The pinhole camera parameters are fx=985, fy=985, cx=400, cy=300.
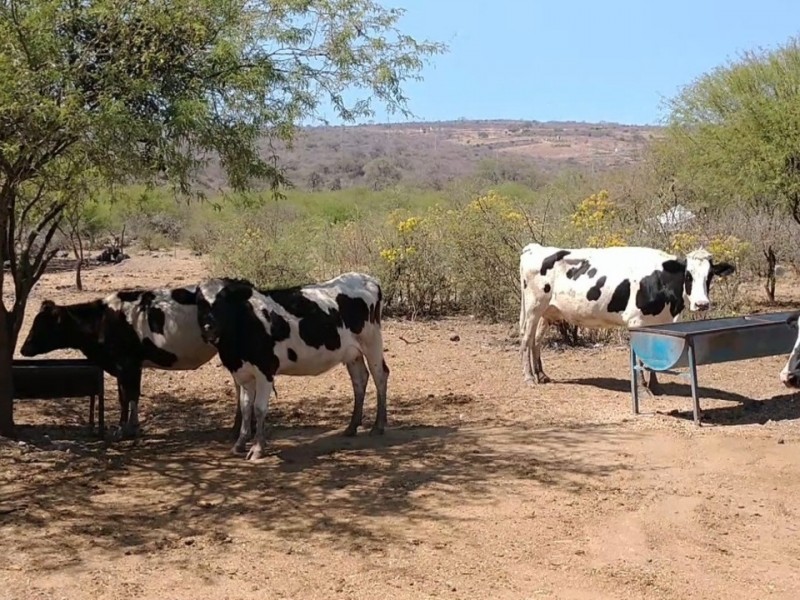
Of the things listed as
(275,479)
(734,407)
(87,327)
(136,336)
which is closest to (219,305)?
(136,336)

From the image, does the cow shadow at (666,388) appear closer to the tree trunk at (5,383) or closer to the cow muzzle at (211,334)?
the cow muzzle at (211,334)

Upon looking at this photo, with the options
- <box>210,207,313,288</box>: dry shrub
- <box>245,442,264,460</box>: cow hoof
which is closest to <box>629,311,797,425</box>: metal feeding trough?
<box>245,442,264,460</box>: cow hoof

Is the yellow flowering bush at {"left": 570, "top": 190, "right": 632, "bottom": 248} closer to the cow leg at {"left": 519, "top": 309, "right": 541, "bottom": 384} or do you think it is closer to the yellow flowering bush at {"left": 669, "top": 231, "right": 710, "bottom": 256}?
the yellow flowering bush at {"left": 669, "top": 231, "right": 710, "bottom": 256}

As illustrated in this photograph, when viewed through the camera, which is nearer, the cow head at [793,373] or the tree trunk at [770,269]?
the cow head at [793,373]

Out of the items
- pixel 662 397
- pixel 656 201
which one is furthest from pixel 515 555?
pixel 656 201

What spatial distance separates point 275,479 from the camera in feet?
26.4

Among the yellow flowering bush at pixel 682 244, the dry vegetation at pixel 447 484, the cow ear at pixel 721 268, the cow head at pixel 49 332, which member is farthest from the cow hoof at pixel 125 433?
the yellow flowering bush at pixel 682 244

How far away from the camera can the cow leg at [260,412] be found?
28.6 feet

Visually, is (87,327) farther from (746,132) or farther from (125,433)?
(746,132)

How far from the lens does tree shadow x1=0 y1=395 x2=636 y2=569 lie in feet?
22.1

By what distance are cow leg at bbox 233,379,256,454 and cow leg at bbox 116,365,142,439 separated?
1311 millimetres

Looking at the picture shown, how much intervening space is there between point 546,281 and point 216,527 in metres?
6.92

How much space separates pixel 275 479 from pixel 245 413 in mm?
1158

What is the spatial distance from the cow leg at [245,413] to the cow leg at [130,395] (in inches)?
51.6
